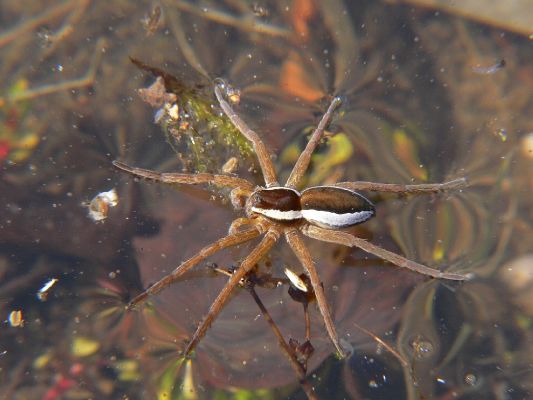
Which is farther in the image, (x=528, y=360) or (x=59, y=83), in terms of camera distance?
(x=59, y=83)

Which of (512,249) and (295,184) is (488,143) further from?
(295,184)

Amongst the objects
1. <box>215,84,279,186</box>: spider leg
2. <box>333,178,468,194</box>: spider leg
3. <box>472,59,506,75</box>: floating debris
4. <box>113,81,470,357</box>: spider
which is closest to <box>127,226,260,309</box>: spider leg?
<box>113,81,470,357</box>: spider

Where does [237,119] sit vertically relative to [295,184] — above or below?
above

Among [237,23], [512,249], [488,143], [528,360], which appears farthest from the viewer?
[237,23]

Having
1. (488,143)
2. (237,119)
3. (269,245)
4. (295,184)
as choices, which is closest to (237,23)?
(237,119)

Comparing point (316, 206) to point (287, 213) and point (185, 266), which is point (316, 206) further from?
point (185, 266)

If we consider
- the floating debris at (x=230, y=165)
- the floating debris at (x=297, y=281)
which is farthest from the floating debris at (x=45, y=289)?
the floating debris at (x=297, y=281)

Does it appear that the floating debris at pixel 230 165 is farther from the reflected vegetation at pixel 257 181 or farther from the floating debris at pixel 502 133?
the floating debris at pixel 502 133

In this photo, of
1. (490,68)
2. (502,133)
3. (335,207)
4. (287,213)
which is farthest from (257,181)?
(490,68)
